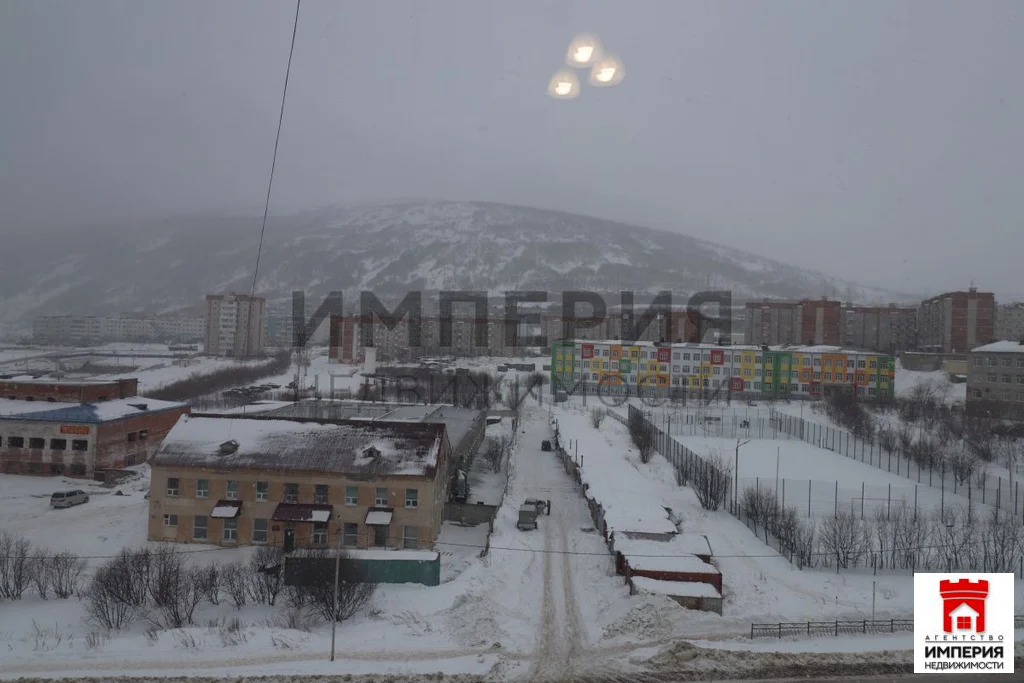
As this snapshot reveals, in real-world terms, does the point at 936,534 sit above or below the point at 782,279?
below

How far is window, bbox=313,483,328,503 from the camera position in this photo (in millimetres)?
8711

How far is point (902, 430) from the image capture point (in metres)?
18.8

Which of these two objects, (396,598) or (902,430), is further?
(902,430)

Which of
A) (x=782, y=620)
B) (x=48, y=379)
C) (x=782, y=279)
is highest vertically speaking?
(x=782, y=279)

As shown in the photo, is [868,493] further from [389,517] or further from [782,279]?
[782,279]

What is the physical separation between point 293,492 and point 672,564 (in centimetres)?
513

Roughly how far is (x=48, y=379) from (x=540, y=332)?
36922 millimetres

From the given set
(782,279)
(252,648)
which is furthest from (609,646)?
(782,279)

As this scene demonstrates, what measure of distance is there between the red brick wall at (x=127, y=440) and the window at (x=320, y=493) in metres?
6.89

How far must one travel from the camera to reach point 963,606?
5.30 metres

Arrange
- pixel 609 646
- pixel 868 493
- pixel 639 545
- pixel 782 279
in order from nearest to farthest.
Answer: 1. pixel 609 646
2. pixel 639 545
3. pixel 868 493
4. pixel 782 279

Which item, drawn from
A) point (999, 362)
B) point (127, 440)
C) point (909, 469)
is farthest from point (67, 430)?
point (999, 362)

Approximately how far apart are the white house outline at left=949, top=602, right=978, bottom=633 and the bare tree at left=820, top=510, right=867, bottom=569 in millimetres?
2877

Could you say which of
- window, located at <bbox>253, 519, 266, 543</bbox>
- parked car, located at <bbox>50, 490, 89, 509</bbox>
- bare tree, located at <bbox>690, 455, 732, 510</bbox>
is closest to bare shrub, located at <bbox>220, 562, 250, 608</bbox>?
window, located at <bbox>253, 519, 266, 543</bbox>
